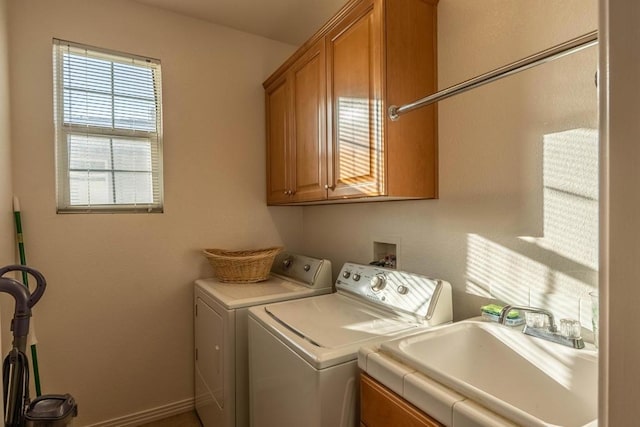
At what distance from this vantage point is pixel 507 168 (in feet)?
4.30

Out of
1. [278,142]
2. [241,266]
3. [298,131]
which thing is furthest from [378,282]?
[278,142]

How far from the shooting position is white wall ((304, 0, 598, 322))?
111cm

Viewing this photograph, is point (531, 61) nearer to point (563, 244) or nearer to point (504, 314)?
point (563, 244)

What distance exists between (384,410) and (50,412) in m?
1.17

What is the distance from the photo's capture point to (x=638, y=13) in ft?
1.09

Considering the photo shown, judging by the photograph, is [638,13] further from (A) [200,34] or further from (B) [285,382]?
(A) [200,34]

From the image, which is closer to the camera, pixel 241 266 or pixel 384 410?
pixel 384 410

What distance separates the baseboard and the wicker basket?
883 mm

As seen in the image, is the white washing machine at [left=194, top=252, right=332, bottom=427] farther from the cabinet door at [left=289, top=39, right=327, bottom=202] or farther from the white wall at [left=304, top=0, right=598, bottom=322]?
the white wall at [left=304, top=0, right=598, bottom=322]

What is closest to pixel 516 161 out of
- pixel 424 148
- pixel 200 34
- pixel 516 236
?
pixel 516 236

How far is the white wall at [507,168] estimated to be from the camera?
1.11 m

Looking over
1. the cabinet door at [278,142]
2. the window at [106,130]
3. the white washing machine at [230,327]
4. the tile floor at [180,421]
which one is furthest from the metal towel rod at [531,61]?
the tile floor at [180,421]

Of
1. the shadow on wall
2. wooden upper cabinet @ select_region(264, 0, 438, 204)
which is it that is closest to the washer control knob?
wooden upper cabinet @ select_region(264, 0, 438, 204)

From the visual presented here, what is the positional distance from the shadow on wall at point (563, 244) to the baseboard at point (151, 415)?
2.09 m
